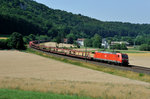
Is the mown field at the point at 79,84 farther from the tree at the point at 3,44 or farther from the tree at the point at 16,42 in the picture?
the tree at the point at 16,42

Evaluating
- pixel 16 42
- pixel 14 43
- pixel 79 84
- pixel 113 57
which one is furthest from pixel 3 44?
pixel 79 84

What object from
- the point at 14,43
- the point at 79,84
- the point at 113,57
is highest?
the point at 14,43

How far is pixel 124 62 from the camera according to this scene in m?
48.3

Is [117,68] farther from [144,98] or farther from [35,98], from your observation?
[35,98]

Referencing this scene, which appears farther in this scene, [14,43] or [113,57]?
[14,43]

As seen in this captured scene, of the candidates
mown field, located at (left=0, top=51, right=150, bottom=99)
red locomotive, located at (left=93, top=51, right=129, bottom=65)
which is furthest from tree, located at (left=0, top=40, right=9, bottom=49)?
mown field, located at (left=0, top=51, right=150, bottom=99)

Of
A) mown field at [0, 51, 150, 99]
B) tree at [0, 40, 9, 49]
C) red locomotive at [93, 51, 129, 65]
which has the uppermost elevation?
tree at [0, 40, 9, 49]

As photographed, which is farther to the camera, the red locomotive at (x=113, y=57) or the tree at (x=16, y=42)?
the tree at (x=16, y=42)

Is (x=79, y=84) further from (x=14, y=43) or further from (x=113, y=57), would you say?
(x=14, y=43)

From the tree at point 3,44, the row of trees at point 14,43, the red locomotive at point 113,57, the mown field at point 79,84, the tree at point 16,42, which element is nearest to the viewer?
the mown field at point 79,84

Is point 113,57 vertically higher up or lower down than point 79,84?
higher up

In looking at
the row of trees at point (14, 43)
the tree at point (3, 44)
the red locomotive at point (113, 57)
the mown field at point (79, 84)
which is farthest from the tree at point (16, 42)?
the mown field at point (79, 84)

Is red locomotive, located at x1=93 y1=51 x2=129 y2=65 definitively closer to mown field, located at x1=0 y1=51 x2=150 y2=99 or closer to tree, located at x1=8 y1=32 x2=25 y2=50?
mown field, located at x1=0 y1=51 x2=150 y2=99

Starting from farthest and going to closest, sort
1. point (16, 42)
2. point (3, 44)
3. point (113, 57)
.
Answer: point (16, 42), point (3, 44), point (113, 57)
